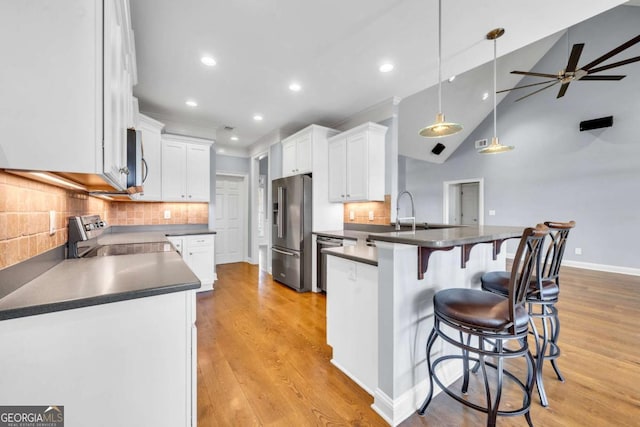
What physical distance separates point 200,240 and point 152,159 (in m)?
1.36

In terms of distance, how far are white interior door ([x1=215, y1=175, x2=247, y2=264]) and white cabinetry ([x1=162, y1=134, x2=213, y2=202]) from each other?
73.7 inches

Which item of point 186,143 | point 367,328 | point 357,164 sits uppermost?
point 186,143

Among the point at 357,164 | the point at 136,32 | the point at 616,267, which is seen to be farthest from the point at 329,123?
the point at 616,267

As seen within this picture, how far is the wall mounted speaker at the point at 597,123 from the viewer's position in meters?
4.91

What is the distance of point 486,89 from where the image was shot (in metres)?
5.90

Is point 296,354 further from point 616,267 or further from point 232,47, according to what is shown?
point 616,267

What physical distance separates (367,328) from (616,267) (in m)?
6.26

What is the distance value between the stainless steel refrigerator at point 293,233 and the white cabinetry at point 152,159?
1819mm

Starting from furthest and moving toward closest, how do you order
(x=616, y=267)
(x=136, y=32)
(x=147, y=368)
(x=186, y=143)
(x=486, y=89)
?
(x=486, y=89), (x=616, y=267), (x=186, y=143), (x=136, y=32), (x=147, y=368)

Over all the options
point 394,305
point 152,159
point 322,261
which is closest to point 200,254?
point 152,159

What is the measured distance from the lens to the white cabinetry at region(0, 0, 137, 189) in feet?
2.64

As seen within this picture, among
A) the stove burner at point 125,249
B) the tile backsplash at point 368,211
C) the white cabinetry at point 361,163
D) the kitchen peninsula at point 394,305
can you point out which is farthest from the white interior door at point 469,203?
the stove burner at point 125,249

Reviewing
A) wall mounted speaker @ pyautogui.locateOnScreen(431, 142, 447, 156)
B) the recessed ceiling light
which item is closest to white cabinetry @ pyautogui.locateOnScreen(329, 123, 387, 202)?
the recessed ceiling light

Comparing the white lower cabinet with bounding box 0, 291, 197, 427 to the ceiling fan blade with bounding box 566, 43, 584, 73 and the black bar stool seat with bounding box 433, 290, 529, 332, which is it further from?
the ceiling fan blade with bounding box 566, 43, 584, 73
